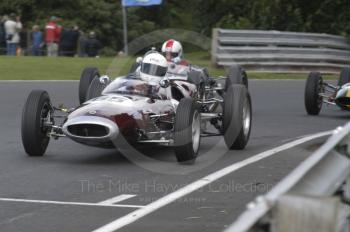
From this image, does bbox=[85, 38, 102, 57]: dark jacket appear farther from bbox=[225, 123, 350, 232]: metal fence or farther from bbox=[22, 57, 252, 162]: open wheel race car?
bbox=[225, 123, 350, 232]: metal fence

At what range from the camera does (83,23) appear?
44.6 metres

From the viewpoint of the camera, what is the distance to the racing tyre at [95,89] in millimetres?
11836

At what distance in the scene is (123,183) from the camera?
897 centimetres

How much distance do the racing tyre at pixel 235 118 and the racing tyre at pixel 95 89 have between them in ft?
5.95

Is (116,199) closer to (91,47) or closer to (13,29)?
(13,29)

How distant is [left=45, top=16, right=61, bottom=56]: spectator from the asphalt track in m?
16.8

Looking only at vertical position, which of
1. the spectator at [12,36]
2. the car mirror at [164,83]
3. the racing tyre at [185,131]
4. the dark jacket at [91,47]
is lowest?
the dark jacket at [91,47]

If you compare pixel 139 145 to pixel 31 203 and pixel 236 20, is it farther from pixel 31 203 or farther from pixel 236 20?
pixel 236 20

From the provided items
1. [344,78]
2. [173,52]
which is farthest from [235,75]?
[344,78]

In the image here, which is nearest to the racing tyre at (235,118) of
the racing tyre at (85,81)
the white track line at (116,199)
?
the white track line at (116,199)

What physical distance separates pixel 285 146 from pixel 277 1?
21.8 metres

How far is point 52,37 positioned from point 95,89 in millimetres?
19365

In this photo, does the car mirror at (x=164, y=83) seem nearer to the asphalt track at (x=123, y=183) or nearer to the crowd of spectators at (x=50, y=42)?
the asphalt track at (x=123, y=183)

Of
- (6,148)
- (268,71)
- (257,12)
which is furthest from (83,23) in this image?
(6,148)
